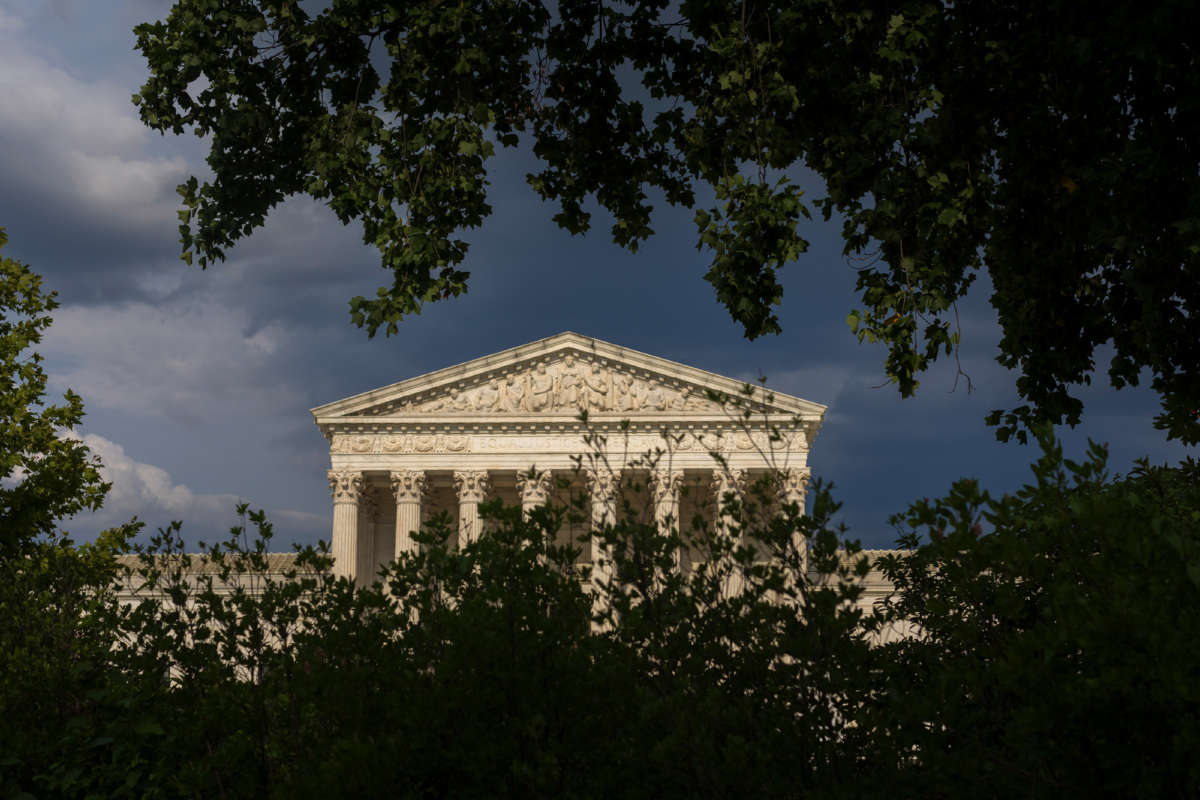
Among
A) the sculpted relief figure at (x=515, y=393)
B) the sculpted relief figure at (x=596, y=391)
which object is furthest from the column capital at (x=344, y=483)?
the sculpted relief figure at (x=596, y=391)

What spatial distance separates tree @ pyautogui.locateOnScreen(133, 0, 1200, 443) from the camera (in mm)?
7441

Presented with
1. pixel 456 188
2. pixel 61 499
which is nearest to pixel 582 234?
pixel 456 188

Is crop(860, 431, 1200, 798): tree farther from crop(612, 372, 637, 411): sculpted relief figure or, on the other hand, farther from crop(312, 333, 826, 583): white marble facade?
crop(612, 372, 637, 411): sculpted relief figure

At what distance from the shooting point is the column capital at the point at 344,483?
1604 inches

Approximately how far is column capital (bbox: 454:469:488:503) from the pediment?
244cm

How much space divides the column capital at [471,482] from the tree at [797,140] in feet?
104

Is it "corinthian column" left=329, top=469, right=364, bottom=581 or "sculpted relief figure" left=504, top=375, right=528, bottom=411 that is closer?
"corinthian column" left=329, top=469, right=364, bottom=581

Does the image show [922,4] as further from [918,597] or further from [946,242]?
[918,597]

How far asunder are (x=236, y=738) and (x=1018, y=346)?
821cm

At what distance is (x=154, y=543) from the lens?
22.0 ft

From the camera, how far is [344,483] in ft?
134

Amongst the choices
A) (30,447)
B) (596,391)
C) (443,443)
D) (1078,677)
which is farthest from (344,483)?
(1078,677)

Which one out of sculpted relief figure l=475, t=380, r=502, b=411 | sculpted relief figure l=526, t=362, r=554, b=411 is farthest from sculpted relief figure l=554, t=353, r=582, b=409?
sculpted relief figure l=475, t=380, r=502, b=411

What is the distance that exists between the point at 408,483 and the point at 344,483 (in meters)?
2.81
